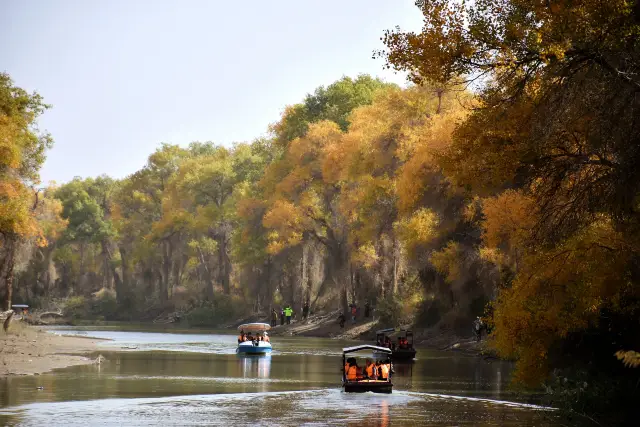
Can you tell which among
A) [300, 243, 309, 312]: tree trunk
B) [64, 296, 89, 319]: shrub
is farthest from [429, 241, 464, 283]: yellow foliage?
[64, 296, 89, 319]: shrub

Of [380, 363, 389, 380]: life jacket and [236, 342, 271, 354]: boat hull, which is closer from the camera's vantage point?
[380, 363, 389, 380]: life jacket

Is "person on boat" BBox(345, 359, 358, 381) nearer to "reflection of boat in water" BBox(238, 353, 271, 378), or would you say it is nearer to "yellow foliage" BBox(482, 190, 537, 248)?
"reflection of boat in water" BBox(238, 353, 271, 378)

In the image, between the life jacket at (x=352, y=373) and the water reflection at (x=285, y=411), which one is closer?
the water reflection at (x=285, y=411)

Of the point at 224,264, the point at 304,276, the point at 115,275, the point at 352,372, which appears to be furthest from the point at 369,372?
the point at 115,275

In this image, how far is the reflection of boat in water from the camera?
1781 inches

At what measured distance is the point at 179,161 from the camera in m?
122

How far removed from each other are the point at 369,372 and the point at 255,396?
4551 mm

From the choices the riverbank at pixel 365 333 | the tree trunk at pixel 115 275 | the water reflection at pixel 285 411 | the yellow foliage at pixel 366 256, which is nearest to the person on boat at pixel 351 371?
the water reflection at pixel 285 411

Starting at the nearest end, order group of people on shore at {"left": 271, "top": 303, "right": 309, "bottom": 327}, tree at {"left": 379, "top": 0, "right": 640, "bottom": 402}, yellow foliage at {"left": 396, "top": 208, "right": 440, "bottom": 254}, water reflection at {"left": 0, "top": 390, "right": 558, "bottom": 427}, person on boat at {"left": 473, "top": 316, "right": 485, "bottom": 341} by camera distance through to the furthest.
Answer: tree at {"left": 379, "top": 0, "right": 640, "bottom": 402} → water reflection at {"left": 0, "top": 390, "right": 558, "bottom": 427} → person on boat at {"left": 473, "top": 316, "right": 485, "bottom": 341} → yellow foliage at {"left": 396, "top": 208, "right": 440, "bottom": 254} → group of people on shore at {"left": 271, "top": 303, "right": 309, "bottom": 327}

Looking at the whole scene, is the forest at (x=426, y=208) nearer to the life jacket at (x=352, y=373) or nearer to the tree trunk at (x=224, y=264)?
the tree trunk at (x=224, y=264)

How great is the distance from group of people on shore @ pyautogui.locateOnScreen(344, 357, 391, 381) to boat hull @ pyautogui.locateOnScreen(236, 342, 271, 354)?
21.3 m

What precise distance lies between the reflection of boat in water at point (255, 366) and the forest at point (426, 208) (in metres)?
10.5

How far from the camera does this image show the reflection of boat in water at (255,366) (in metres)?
45.2

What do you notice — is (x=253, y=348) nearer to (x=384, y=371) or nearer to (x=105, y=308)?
(x=384, y=371)
